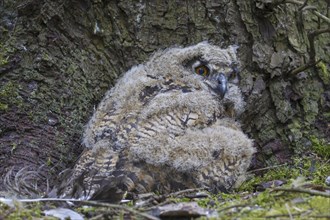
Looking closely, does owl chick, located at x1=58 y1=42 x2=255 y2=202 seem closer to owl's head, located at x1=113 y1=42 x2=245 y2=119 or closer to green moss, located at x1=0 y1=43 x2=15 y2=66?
owl's head, located at x1=113 y1=42 x2=245 y2=119

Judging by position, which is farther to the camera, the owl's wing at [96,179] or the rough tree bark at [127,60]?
the rough tree bark at [127,60]

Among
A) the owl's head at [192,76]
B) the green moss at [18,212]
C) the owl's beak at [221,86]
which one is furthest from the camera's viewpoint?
the owl's beak at [221,86]

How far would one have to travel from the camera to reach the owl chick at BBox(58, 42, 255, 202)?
12.0 ft

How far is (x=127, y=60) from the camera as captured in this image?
474cm

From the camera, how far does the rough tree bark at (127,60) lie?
14.5 feet

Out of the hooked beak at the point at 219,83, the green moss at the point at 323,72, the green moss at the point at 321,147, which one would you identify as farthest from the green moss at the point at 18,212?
the green moss at the point at 323,72

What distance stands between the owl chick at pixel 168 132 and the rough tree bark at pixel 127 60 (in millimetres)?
177

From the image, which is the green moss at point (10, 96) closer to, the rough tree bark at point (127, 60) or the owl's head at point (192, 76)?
the rough tree bark at point (127, 60)

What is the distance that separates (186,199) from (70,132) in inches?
57.0

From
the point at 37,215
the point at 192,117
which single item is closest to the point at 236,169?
the point at 192,117

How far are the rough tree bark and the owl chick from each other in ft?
0.58

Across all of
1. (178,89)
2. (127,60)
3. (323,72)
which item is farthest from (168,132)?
(323,72)

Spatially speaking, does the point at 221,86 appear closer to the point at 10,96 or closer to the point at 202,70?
the point at 202,70

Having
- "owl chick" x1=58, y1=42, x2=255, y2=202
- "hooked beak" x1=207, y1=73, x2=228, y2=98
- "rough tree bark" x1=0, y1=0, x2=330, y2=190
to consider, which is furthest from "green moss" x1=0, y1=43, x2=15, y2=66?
"hooked beak" x1=207, y1=73, x2=228, y2=98
